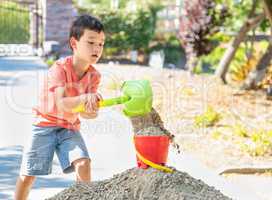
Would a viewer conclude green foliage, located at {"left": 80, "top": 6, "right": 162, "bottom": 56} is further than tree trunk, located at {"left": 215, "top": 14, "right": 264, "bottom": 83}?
Yes

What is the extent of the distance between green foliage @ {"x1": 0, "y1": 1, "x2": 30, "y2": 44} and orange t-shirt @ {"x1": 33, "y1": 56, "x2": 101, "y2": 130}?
18621mm

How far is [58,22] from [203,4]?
587 centimetres

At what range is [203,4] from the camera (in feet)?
55.2

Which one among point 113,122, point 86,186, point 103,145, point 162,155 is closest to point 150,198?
point 162,155

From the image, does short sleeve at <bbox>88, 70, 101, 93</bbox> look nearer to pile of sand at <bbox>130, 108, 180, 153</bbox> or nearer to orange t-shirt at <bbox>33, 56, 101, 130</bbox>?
orange t-shirt at <bbox>33, 56, 101, 130</bbox>

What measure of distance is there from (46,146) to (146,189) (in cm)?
112

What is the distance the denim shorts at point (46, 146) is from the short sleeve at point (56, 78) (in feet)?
1.02

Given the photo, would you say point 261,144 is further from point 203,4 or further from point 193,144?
point 203,4

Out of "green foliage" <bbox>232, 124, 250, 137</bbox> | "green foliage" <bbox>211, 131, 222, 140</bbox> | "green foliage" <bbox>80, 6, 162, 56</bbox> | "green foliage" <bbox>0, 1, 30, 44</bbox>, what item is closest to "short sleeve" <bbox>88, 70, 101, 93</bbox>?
"green foliage" <bbox>211, 131, 222, 140</bbox>

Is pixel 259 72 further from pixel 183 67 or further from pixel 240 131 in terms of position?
pixel 183 67

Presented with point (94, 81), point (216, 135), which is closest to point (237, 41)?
point (216, 135)

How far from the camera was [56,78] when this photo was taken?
4.44 m

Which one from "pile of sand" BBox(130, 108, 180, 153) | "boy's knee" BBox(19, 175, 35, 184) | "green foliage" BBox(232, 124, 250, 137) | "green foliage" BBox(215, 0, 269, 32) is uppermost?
"green foliage" BBox(215, 0, 269, 32)

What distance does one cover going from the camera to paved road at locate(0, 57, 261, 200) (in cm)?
606
